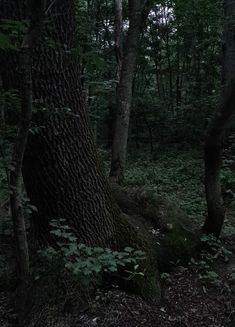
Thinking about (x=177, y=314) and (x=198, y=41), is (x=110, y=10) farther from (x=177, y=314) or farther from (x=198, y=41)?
(x=177, y=314)

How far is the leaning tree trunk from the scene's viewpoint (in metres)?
3.87

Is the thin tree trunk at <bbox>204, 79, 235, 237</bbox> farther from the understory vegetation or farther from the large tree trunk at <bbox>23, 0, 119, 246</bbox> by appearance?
the large tree trunk at <bbox>23, 0, 119, 246</bbox>

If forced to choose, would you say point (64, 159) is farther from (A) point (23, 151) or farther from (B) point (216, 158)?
(B) point (216, 158)

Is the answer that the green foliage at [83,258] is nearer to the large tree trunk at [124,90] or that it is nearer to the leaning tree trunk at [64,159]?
the leaning tree trunk at [64,159]

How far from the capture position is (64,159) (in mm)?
4012

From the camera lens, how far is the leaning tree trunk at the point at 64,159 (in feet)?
12.7

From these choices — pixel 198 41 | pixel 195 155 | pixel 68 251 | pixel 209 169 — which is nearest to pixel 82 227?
pixel 68 251

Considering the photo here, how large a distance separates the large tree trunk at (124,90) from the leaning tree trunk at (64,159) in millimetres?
3936

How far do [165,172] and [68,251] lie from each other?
8471 mm

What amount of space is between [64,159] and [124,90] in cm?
475

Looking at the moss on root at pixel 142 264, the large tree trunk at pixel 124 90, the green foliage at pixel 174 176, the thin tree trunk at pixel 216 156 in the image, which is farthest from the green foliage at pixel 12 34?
the large tree trunk at pixel 124 90

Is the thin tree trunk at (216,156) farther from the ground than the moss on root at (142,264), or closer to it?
farther from the ground

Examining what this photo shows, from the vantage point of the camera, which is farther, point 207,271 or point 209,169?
point 209,169

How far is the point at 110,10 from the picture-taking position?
18.5 m
